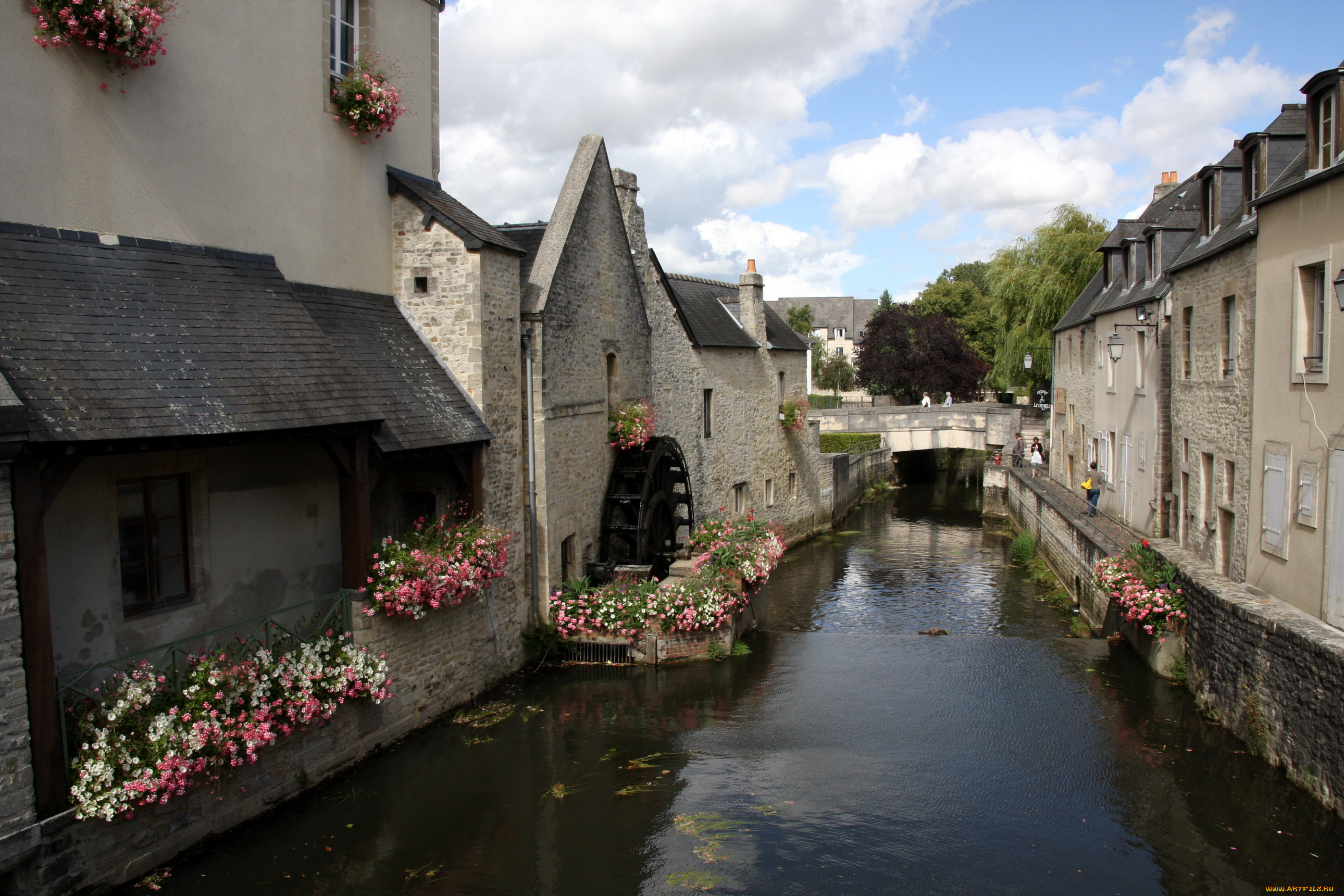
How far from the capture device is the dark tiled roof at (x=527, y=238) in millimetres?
12278

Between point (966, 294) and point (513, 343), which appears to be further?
point (966, 294)

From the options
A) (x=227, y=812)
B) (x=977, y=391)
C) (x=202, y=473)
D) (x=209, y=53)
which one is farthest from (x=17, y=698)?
(x=977, y=391)

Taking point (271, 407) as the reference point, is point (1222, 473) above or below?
below

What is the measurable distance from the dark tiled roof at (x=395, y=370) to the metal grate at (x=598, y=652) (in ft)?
10.6

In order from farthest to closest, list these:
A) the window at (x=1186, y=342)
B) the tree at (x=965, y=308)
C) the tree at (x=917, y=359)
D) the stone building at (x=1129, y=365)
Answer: the tree at (x=965, y=308) < the tree at (x=917, y=359) < the stone building at (x=1129, y=365) < the window at (x=1186, y=342)

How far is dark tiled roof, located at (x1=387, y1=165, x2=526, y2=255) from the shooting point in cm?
985

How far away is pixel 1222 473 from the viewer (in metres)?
11.5

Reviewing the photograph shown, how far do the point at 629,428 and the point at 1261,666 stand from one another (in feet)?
28.3

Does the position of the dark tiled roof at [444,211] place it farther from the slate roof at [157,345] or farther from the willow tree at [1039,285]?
the willow tree at [1039,285]

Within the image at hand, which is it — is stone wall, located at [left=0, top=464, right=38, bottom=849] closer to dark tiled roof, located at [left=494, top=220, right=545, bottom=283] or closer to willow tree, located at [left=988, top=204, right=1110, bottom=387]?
dark tiled roof, located at [left=494, top=220, right=545, bottom=283]

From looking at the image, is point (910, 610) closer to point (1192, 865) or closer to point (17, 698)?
point (1192, 865)

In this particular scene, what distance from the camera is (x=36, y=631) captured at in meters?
5.46

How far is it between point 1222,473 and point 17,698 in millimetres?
12453

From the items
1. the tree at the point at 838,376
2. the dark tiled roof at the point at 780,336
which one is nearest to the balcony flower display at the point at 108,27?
the dark tiled roof at the point at 780,336
